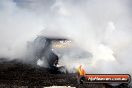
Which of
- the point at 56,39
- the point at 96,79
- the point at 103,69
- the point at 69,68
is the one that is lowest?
the point at 96,79

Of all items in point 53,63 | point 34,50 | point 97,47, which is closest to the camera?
point 97,47

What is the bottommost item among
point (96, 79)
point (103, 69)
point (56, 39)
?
point (96, 79)

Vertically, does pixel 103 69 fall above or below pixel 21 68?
below

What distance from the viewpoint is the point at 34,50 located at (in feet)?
282

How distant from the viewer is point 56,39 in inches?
2987

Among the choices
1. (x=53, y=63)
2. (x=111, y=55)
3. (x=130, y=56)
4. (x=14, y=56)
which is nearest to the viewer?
(x=130, y=56)

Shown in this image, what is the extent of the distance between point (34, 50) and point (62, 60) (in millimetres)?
17638

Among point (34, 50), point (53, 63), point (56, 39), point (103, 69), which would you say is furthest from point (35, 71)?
point (103, 69)

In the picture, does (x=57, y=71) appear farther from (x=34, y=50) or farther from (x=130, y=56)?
(x=130, y=56)

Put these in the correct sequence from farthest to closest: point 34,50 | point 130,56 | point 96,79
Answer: point 34,50 → point 130,56 → point 96,79

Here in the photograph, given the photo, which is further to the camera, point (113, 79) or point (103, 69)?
point (103, 69)

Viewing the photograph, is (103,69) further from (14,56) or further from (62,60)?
(14,56)

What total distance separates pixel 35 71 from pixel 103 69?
74.9ft

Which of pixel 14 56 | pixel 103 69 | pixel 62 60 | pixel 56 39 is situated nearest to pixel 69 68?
pixel 62 60
